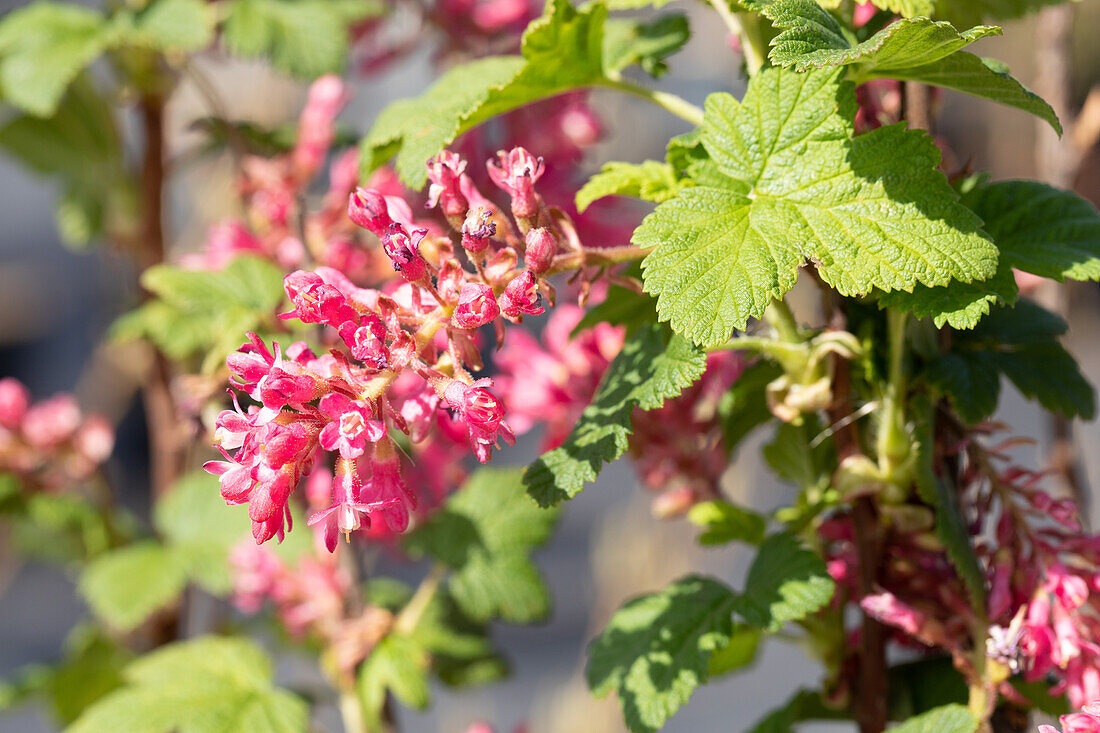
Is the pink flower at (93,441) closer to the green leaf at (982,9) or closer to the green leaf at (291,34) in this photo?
the green leaf at (291,34)

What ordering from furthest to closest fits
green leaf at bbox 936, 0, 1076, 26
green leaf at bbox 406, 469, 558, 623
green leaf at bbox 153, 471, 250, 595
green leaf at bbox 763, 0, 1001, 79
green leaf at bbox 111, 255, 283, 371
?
green leaf at bbox 153, 471, 250, 595
green leaf at bbox 406, 469, 558, 623
green leaf at bbox 111, 255, 283, 371
green leaf at bbox 936, 0, 1076, 26
green leaf at bbox 763, 0, 1001, 79

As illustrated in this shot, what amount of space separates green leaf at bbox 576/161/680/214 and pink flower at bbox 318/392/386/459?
18 cm

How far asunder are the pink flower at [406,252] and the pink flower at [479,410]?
0.19 ft

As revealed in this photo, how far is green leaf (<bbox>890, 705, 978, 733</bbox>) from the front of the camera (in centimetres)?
52

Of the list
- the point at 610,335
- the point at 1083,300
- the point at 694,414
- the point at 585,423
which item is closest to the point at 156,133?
the point at 610,335

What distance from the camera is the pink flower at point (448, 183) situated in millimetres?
513

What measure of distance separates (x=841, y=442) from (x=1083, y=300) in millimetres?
3112

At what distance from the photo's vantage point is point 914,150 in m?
0.47

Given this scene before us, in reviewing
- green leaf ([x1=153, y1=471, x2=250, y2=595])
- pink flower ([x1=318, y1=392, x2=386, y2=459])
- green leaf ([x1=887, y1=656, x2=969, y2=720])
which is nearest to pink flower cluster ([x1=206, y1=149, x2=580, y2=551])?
pink flower ([x1=318, y1=392, x2=386, y2=459])

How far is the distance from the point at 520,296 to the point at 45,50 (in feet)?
2.56

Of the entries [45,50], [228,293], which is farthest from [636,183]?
[45,50]

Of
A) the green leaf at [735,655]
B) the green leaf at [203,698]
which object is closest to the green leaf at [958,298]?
the green leaf at [735,655]

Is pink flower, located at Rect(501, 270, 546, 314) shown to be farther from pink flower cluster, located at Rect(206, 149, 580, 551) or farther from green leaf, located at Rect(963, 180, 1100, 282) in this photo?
green leaf, located at Rect(963, 180, 1100, 282)

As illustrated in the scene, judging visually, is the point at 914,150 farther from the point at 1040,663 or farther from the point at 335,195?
the point at 335,195
